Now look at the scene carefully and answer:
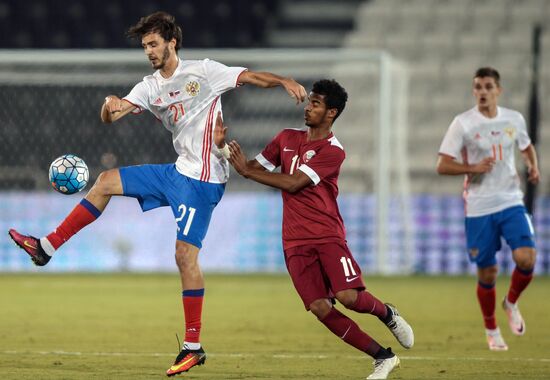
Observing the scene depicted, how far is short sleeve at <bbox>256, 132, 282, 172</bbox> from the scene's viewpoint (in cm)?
702

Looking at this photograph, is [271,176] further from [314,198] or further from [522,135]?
[522,135]

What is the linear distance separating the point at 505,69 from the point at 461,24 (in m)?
4.25

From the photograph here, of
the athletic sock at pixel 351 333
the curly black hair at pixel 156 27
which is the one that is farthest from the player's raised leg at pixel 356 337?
the curly black hair at pixel 156 27

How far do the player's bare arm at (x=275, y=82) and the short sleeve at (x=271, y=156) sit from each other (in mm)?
357

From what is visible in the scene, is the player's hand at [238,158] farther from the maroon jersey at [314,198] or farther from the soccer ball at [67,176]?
the soccer ball at [67,176]

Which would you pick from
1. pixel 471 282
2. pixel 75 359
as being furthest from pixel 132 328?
pixel 471 282

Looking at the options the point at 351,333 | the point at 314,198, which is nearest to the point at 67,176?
the point at 314,198

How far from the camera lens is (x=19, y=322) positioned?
1017 centimetres

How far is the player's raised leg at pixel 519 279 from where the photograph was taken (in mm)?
8711

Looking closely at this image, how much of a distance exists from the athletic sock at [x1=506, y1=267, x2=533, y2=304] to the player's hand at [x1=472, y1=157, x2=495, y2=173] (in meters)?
0.89

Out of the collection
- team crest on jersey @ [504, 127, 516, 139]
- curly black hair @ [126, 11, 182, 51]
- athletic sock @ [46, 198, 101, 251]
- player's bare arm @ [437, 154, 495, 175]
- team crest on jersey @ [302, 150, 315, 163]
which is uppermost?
curly black hair @ [126, 11, 182, 51]

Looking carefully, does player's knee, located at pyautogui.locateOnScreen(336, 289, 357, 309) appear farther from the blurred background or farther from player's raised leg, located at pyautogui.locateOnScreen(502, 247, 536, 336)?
the blurred background

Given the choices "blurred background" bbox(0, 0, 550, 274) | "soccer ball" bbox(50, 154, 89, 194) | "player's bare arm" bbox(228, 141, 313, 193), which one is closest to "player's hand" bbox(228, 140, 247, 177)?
"player's bare arm" bbox(228, 141, 313, 193)

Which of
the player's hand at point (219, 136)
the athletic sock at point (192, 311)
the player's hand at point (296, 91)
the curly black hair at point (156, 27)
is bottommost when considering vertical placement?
the athletic sock at point (192, 311)
